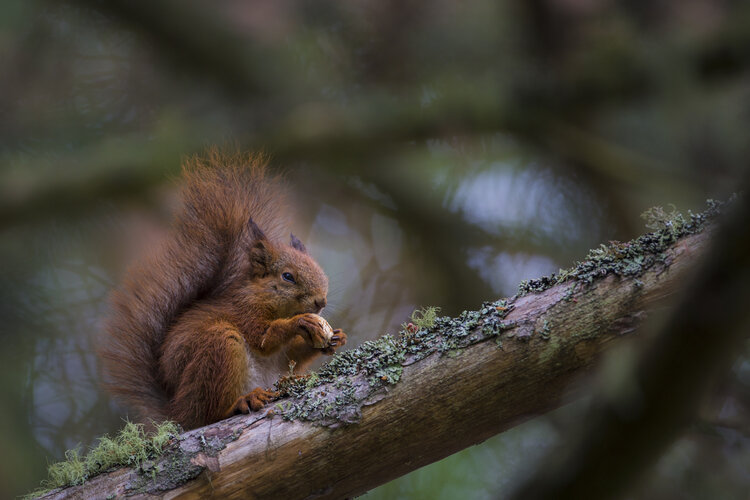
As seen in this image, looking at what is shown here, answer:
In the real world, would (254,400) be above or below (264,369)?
below

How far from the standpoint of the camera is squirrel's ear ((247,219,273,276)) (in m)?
2.07

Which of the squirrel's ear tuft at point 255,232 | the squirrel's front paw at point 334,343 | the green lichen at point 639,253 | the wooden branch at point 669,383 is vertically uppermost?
the squirrel's ear tuft at point 255,232

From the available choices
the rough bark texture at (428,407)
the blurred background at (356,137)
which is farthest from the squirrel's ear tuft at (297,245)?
the rough bark texture at (428,407)

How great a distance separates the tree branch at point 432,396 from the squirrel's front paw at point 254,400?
80mm

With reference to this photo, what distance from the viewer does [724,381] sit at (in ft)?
2.52

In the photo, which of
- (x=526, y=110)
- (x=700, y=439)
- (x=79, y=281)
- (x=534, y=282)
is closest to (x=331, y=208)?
(x=526, y=110)

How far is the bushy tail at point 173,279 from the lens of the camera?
195 centimetres

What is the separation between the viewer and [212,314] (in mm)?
1927

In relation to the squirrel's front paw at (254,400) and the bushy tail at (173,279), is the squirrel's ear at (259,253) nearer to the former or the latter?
the bushy tail at (173,279)

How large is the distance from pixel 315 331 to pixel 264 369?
8.7 inches

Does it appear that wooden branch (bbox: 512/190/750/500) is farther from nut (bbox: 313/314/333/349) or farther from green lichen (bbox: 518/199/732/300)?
nut (bbox: 313/314/333/349)

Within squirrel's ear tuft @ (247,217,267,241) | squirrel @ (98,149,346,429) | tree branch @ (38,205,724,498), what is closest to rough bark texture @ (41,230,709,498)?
tree branch @ (38,205,724,498)

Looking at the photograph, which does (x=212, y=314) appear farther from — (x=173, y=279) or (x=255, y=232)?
(x=255, y=232)

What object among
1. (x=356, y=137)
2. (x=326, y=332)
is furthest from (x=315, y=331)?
(x=356, y=137)
